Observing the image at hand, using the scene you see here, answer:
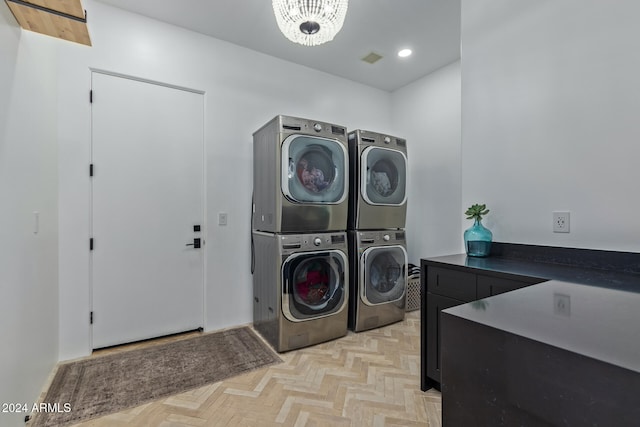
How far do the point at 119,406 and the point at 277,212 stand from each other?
5.23ft

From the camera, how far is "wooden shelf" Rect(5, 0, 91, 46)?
1.46 m

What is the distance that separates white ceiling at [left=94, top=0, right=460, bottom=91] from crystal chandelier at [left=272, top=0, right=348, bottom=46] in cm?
72


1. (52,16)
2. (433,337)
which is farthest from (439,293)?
(52,16)

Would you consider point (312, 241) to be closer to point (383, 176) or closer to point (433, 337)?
point (383, 176)

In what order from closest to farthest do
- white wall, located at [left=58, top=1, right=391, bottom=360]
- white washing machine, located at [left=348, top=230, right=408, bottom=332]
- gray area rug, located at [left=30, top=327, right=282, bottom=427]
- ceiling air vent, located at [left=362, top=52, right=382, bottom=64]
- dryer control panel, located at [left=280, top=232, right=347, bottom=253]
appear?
gray area rug, located at [left=30, top=327, right=282, bottom=427] → white wall, located at [left=58, top=1, right=391, bottom=360] → dryer control panel, located at [left=280, top=232, right=347, bottom=253] → white washing machine, located at [left=348, top=230, right=408, bottom=332] → ceiling air vent, located at [left=362, top=52, right=382, bottom=64]

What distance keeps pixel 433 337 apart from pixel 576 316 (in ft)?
4.01

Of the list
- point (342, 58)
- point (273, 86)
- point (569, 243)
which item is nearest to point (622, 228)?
point (569, 243)

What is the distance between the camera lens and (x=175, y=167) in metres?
2.81

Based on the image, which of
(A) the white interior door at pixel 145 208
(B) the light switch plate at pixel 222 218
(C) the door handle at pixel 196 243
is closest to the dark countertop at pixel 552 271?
(B) the light switch plate at pixel 222 218

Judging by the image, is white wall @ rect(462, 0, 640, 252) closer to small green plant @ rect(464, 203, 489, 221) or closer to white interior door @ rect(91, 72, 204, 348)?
small green plant @ rect(464, 203, 489, 221)

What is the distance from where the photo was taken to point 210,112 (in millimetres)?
2957

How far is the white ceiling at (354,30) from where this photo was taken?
252cm

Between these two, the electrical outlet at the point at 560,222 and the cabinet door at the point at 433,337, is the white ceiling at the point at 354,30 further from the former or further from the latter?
the cabinet door at the point at 433,337

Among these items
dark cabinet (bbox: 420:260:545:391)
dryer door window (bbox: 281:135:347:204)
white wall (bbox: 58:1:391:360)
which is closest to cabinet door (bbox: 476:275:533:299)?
dark cabinet (bbox: 420:260:545:391)
